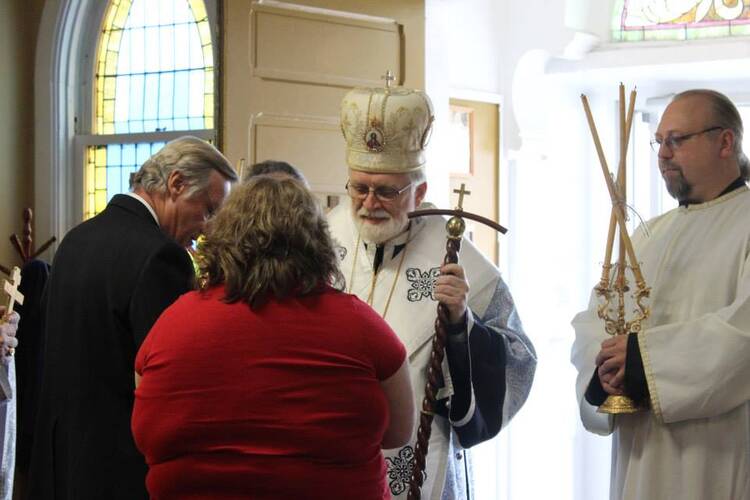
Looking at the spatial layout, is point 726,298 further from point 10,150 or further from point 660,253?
point 10,150

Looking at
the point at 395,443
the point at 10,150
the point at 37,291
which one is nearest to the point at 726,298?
the point at 395,443

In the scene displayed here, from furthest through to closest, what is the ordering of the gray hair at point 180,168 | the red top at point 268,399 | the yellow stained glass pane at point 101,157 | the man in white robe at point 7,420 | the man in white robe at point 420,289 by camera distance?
the yellow stained glass pane at point 101,157
the man in white robe at point 7,420
the gray hair at point 180,168
the man in white robe at point 420,289
the red top at point 268,399

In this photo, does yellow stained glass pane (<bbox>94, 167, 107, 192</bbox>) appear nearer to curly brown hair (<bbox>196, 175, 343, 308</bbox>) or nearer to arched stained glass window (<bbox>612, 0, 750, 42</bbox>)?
arched stained glass window (<bbox>612, 0, 750, 42</bbox>)

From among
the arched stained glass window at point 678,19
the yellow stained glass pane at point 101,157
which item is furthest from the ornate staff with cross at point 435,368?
the arched stained glass window at point 678,19

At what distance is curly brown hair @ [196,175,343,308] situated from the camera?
91.7 inches

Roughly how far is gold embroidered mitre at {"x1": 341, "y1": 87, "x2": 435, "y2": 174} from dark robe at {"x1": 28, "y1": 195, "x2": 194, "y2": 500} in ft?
1.98

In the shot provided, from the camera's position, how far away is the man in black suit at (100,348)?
2998mm

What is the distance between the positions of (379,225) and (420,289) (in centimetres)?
23

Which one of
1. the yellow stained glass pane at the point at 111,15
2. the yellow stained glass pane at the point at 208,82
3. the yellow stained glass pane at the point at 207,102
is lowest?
the yellow stained glass pane at the point at 207,102

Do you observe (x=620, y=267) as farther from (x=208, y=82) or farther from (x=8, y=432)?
(x=208, y=82)

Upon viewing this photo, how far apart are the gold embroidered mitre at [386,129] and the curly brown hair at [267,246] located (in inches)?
35.8

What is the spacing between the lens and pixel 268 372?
89.8 inches

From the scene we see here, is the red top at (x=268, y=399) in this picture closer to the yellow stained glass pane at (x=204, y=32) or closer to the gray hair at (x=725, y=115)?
the gray hair at (x=725, y=115)

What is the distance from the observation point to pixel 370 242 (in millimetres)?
3371
